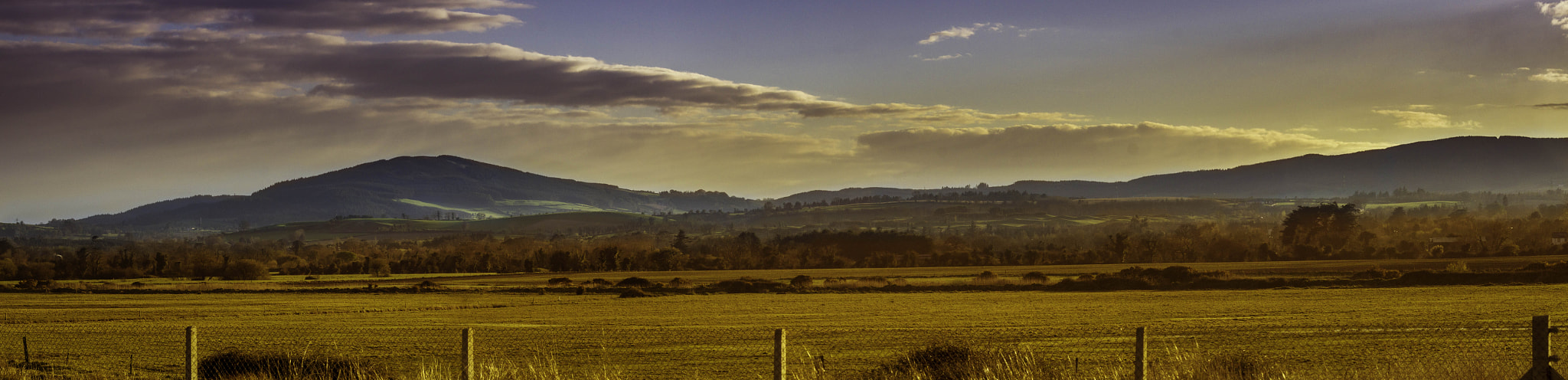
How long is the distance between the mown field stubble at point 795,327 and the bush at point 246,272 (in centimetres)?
4514

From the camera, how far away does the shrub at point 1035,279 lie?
79.5 meters

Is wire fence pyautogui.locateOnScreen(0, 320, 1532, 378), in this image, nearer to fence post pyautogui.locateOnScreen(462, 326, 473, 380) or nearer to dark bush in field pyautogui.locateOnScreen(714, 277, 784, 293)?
fence post pyautogui.locateOnScreen(462, 326, 473, 380)

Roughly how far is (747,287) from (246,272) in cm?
6847

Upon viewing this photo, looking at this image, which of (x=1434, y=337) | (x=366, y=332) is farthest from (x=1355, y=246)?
(x=366, y=332)

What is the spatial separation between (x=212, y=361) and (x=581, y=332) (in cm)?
1904

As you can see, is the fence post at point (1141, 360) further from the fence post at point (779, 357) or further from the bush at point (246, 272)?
the bush at point (246, 272)

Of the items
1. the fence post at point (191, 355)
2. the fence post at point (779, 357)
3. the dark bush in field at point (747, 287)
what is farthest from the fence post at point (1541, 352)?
the dark bush in field at point (747, 287)

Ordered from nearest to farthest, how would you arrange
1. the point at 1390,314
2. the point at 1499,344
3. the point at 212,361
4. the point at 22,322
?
the point at 212,361 < the point at 1499,344 < the point at 1390,314 < the point at 22,322

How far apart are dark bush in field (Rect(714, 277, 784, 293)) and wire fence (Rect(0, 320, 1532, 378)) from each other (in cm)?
3899

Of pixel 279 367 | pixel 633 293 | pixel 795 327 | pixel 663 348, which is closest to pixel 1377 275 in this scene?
pixel 633 293

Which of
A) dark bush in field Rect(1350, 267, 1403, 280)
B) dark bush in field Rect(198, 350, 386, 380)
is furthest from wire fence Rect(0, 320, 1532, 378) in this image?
dark bush in field Rect(1350, 267, 1403, 280)

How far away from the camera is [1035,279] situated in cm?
8225

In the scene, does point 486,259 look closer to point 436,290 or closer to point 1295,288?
point 436,290

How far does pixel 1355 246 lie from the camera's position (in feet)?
440
